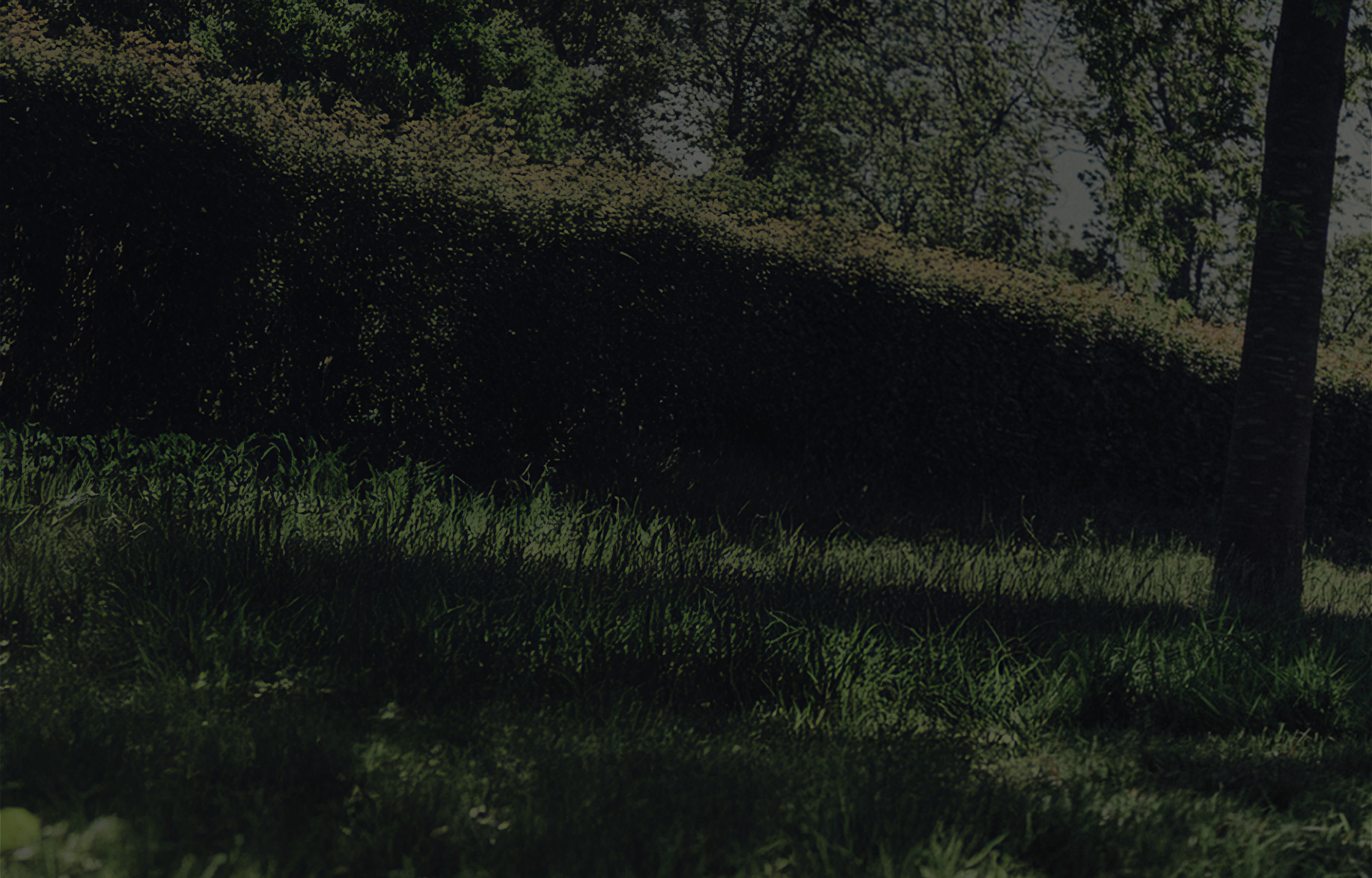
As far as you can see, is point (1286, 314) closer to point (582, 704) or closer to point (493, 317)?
point (493, 317)

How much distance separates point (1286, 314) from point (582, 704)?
17.9 ft

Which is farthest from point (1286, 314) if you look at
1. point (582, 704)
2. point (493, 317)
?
point (582, 704)

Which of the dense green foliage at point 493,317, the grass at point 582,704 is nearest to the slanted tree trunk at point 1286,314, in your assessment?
the grass at point 582,704

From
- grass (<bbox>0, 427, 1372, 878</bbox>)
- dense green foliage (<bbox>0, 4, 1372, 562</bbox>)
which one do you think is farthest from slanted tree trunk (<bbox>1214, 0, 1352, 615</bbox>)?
dense green foliage (<bbox>0, 4, 1372, 562</bbox>)

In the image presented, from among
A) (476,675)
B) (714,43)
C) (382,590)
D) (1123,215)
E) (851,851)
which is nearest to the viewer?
(851,851)

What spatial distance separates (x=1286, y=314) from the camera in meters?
6.57

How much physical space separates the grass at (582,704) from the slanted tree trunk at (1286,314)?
1.12 meters

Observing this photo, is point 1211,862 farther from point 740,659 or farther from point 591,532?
point 591,532

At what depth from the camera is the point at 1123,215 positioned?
798 cm

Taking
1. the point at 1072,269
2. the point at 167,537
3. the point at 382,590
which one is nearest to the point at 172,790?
the point at 382,590

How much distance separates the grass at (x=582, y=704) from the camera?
254cm

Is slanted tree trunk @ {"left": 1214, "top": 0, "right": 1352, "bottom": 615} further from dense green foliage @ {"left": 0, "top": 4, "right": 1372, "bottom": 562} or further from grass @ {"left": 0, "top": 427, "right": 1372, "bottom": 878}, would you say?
dense green foliage @ {"left": 0, "top": 4, "right": 1372, "bottom": 562}

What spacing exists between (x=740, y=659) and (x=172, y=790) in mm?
1984

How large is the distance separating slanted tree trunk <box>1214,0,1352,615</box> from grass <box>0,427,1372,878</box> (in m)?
1.12
